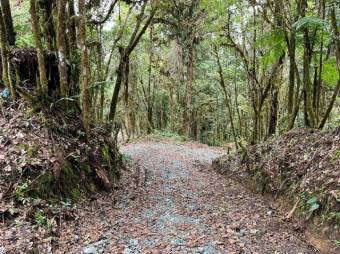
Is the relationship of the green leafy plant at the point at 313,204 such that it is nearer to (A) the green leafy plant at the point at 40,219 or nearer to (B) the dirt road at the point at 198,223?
(B) the dirt road at the point at 198,223

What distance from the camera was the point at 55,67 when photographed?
337 inches

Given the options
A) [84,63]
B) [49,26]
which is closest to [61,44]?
[84,63]

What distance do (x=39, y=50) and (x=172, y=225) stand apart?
14.6ft

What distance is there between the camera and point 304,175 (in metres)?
6.65

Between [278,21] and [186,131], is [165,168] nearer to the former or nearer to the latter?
[278,21]

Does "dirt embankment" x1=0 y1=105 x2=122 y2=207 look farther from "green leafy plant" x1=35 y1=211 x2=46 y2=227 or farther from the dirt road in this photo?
the dirt road

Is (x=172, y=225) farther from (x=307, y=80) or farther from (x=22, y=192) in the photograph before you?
(x=307, y=80)

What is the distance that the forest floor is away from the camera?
523 cm

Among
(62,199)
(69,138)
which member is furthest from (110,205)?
(69,138)

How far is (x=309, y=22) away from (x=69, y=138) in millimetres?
5361

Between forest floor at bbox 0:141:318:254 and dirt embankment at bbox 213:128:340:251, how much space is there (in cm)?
31

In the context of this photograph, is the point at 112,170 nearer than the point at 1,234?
No

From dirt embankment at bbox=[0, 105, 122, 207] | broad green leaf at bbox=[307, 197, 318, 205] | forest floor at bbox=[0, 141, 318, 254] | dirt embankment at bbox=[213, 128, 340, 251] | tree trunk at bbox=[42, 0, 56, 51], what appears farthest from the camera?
tree trunk at bbox=[42, 0, 56, 51]

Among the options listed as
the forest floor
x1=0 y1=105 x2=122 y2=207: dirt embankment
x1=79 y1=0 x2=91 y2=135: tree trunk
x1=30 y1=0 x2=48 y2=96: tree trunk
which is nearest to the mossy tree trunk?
x1=0 y1=105 x2=122 y2=207: dirt embankment
